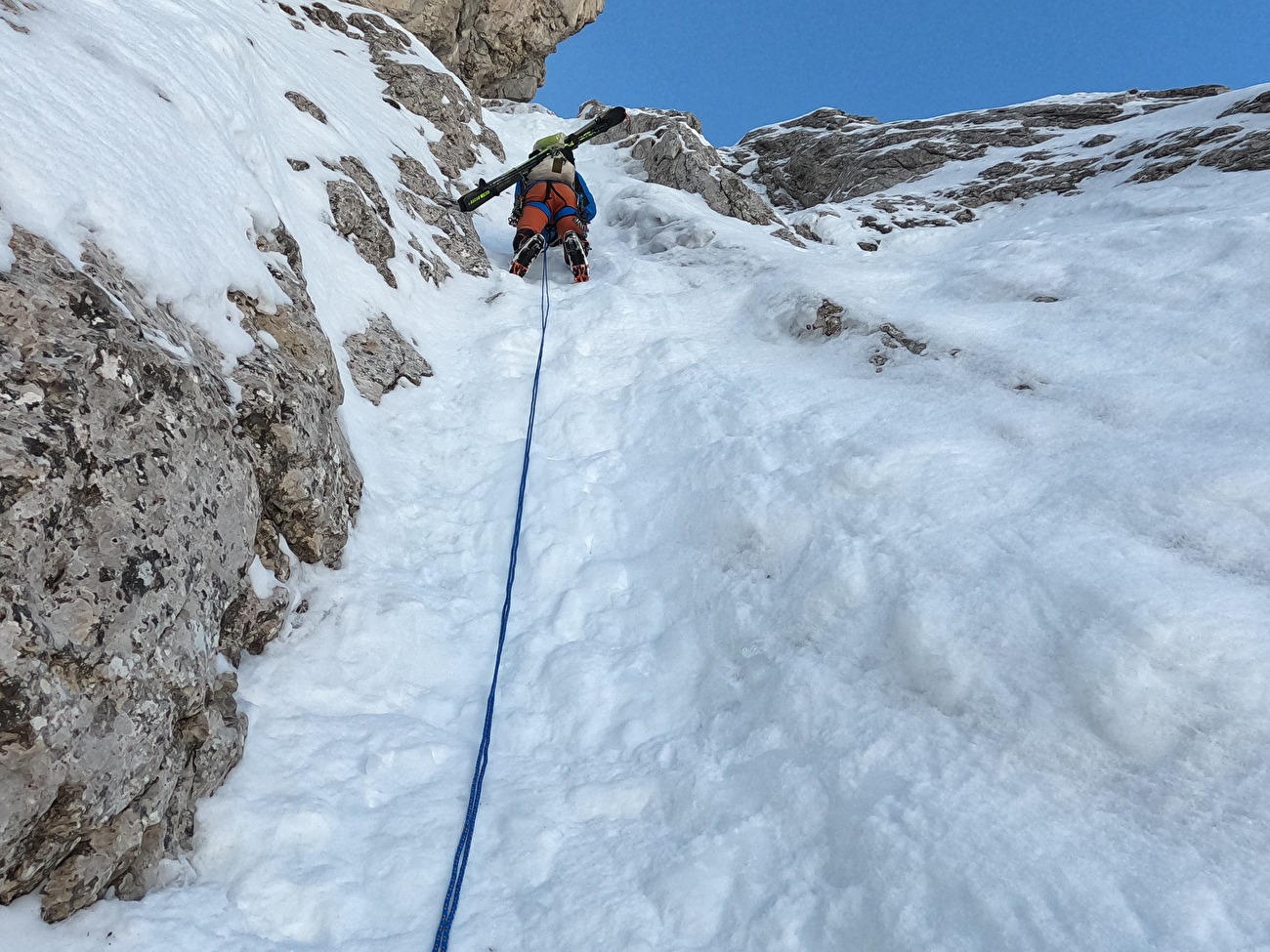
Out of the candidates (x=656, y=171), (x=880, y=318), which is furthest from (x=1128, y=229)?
(x=656, y=171)

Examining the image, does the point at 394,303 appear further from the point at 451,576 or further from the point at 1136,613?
the point at 1136,613

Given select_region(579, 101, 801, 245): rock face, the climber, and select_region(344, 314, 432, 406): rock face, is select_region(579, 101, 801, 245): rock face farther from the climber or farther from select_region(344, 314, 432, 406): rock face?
select_region(344, 314, 432, 406): rock face

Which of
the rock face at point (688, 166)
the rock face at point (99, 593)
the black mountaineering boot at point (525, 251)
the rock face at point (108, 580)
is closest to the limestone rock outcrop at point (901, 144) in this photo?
the rock face at point (688, 166)

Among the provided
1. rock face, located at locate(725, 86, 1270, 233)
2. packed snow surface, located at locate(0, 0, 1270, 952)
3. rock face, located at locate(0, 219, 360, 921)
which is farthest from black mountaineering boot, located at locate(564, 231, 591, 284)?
rock face, located at locate(725, 86, 1270, 233)

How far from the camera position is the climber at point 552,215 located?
10203mm

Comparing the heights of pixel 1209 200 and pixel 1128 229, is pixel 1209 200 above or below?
above

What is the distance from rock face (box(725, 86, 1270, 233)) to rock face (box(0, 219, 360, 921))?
1525 centimetres

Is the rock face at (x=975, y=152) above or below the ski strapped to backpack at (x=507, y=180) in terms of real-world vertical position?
above

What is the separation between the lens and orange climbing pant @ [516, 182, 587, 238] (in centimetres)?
1024

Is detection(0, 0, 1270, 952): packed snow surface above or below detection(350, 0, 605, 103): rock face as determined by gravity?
below

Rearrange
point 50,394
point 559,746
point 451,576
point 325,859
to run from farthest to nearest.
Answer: point 451,576
point 559,746
point 325,859
point 50,394

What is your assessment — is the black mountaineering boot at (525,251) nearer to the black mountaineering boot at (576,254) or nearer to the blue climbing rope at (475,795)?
the black mountaineering boot at (576,254)

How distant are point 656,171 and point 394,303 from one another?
13897 mm

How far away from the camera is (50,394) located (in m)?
2.31
